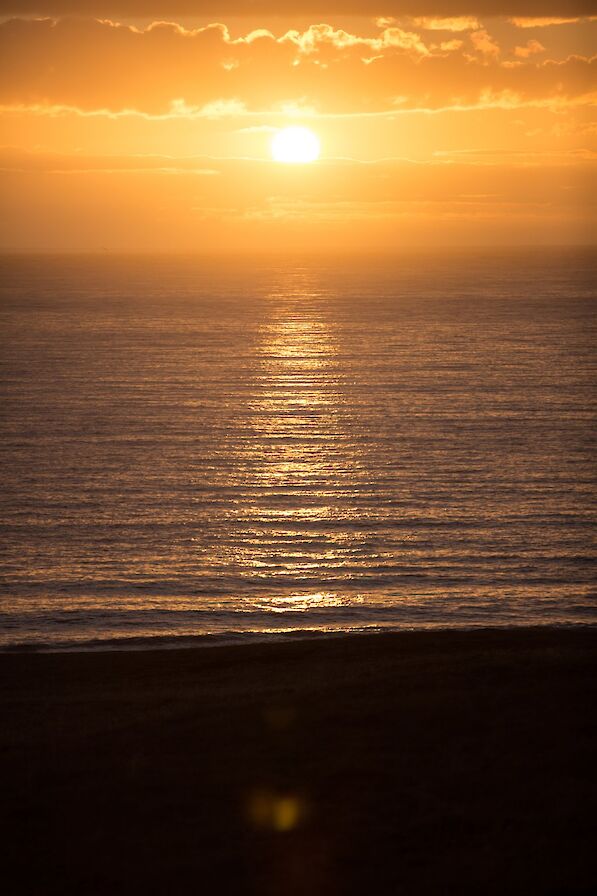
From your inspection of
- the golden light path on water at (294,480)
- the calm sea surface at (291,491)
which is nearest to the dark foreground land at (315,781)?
the calm sea surface at (291,491)

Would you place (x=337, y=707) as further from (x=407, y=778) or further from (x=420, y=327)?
(x=420, y=327)

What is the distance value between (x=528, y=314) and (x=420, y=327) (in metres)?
25.4

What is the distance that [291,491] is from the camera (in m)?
53.8

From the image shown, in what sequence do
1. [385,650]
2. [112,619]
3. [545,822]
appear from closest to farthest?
1. [545,822]
2. [385,650]
3. [112,619]

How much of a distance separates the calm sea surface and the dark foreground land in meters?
12.2

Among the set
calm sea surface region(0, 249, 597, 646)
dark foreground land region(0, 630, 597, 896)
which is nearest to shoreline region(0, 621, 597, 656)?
calm sea surface region(0, 249, 597, 646)

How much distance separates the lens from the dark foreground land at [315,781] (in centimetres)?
1402

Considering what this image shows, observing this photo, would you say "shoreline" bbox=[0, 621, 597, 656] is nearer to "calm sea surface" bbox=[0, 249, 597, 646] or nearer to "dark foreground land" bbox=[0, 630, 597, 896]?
"calm sea surface" bbox=[0, 249, 597, 646]

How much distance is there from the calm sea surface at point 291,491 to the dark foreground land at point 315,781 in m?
12.2

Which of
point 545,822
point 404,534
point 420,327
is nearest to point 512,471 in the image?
point 404,534

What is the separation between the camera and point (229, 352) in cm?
11881

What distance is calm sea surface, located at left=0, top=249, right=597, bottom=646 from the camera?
36.8m

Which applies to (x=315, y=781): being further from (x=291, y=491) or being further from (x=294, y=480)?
(x=294, y=480)

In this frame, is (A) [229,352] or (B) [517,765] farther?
(A) [229,352]
